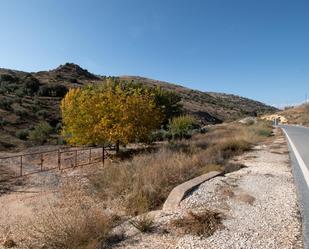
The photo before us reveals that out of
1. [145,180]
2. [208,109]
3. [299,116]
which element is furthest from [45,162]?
[208,109]

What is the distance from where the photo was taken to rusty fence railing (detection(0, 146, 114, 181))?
64.0 feet

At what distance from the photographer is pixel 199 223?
7.11 m

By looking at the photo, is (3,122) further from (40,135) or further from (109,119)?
(109,119)

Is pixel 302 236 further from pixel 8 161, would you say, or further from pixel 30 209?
pixel 8 161

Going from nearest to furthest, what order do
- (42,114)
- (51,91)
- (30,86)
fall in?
1. (42,114)
2. (51,91)
3. (30,86)

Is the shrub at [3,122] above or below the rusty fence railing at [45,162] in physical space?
above

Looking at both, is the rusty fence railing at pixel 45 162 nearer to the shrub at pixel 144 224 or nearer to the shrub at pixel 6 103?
the shrub at pixel 144 224

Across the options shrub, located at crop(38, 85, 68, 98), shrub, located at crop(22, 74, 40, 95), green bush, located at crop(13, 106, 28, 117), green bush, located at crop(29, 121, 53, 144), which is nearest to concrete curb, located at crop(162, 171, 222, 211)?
green bush, located at crop(29, 121, 53, 144)

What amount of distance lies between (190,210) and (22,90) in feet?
208

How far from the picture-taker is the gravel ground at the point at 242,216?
247 inches

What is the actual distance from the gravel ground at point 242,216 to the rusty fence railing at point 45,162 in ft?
38.3

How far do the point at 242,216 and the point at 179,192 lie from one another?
2.04m

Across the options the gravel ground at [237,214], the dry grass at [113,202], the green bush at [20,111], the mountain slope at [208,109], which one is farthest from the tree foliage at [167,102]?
the mountain slope at [208,109]

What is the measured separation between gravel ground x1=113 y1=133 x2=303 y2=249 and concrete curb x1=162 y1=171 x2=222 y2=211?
0.16 m
